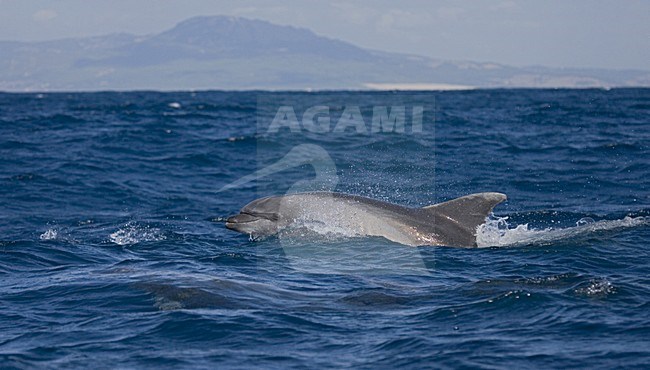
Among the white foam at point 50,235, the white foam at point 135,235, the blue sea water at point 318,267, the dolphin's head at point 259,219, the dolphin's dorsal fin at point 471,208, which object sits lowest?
the white foam at point 50,235

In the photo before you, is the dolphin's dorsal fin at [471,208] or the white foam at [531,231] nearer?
the dolphin's dorsal fin at [471,208]

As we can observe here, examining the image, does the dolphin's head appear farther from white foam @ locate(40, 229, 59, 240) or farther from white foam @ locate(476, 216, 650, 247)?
white foam @ locate(40, 229, 59, 240)

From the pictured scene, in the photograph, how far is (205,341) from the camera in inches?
405

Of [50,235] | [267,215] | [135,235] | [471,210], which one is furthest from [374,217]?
[50,235]

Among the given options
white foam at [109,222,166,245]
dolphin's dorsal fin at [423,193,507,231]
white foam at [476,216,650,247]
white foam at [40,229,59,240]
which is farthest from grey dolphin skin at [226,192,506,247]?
white foam at [40,229,59,240]

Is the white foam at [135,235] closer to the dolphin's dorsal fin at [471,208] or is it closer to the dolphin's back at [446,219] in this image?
the dolphin's back at [446,219]

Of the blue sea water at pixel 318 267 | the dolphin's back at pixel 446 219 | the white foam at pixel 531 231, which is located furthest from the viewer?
the white foam at pixel 531 231

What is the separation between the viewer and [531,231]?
58.2 feet

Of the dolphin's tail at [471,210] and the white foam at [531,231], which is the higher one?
the dolphin's tail at [471,210]

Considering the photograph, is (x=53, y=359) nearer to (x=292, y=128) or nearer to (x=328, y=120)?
(x=292, y=128)

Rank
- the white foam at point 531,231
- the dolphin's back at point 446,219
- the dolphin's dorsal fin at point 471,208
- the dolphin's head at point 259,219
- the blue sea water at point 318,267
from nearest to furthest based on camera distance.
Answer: the blue sea water at point 318,267, the dolphin's back at point 446,219, the dolphin's dorsal fin at point 471,208, the white foam at point 531,231, the dolphin's head at point 259,219

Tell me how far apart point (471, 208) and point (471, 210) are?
0.03m

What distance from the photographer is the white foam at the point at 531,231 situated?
52.2ft

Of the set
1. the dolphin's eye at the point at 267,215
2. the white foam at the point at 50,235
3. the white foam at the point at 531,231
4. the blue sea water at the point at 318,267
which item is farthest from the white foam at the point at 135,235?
the white foam at the point at 531,231
